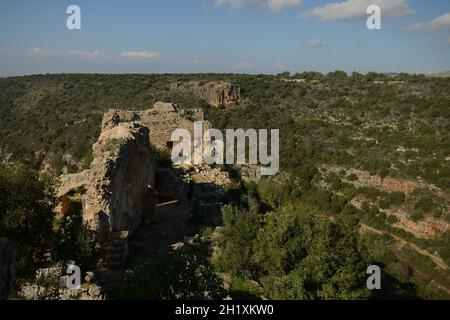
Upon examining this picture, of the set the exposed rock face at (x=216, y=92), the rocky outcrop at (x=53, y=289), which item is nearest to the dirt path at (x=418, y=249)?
the rocky outcrop at (x=53, y=289)

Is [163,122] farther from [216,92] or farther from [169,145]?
[216,92]

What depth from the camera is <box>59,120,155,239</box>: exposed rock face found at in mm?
11719

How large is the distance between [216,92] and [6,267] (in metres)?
42.4

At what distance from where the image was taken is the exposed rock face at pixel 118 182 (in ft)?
38.4

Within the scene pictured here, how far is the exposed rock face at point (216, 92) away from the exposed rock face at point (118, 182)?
3073cm

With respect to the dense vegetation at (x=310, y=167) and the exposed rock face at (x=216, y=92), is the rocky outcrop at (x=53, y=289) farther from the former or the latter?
the exposed rock face at (x=216, y=92)

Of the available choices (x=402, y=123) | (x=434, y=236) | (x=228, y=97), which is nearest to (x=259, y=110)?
(x=228, y=97)

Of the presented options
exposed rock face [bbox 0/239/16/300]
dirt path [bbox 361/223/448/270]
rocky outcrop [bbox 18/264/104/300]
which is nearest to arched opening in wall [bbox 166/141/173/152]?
dirt path [bbox 361/223/448/270]

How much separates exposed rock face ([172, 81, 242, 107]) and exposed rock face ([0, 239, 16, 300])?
131 feet

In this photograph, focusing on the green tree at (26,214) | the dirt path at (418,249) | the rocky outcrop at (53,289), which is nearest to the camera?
the rocky outcrop at (53,289)

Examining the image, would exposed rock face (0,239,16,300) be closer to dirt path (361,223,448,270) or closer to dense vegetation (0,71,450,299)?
dense vegetation (0,71,450,299)

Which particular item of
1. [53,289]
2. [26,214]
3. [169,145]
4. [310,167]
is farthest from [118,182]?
[310,167]

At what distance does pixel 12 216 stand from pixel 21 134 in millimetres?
40478
